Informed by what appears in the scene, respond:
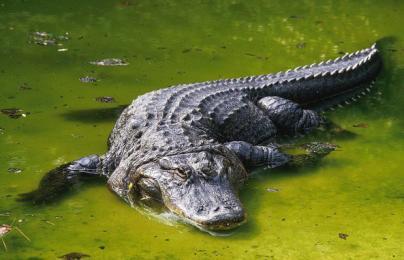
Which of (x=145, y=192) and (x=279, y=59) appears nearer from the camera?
(x=145, y=192)

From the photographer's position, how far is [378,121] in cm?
588

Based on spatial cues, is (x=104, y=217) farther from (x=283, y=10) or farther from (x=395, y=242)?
(x=283, y=10)

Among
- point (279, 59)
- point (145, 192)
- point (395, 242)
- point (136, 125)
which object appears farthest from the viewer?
point (279, 59)

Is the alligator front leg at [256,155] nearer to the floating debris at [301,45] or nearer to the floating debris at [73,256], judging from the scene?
the floating debris at [73,256]

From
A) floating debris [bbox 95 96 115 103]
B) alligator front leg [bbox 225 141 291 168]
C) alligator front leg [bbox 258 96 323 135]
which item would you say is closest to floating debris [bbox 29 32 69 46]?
floating debris [bbox 95 96 115 103]

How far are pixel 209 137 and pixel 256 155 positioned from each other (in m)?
0.35

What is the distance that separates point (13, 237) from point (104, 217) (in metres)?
0.53

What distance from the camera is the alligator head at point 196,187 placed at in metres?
4.18

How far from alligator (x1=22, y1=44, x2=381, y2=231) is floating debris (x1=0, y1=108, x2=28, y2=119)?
2.93 ft

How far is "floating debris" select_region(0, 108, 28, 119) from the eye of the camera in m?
5.75

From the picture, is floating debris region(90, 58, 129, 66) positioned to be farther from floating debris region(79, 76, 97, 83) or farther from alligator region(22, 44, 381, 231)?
alligator region(22, 44, 381, 231)

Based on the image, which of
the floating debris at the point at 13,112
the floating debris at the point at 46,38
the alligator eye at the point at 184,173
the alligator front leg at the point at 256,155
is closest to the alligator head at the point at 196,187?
the alligator eye at the point at 184,173

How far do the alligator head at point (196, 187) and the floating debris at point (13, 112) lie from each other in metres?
1.51

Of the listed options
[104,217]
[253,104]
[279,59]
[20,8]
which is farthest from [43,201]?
[20,8]
